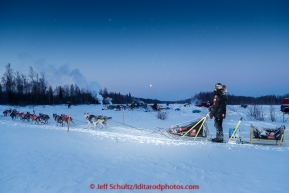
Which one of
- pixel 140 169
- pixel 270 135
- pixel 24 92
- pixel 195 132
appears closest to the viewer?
pixel 140 169

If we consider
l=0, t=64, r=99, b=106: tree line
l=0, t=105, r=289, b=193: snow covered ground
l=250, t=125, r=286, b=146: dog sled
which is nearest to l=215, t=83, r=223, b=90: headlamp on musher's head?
l=250, t=125, r=286, b=146: dog sled

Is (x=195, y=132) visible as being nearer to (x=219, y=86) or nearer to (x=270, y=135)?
(x=219, y=86)

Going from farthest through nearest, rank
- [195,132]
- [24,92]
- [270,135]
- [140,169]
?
[24,92], [195,132], [270,135], [140,169]

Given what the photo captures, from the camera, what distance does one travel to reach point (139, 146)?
17.6ft

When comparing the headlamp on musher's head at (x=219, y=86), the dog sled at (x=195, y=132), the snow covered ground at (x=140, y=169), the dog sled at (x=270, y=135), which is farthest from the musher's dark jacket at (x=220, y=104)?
the snow covered ground at (x=140, y=169)

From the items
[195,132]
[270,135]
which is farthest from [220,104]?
[270,135]

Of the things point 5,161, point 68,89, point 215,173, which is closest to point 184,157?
point 215,173

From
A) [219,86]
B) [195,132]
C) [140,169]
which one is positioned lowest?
[140,169]

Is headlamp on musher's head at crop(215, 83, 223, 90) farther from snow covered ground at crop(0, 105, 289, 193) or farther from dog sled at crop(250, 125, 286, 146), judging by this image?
snow covered ground at crop(0, 105, 289, 193)

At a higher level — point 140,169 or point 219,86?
point 219,86

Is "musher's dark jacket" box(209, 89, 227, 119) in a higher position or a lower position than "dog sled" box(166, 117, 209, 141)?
higher

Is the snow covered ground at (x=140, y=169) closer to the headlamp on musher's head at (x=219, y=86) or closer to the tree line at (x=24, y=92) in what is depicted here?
the headlamp on musher's head at (x=219, y=86)

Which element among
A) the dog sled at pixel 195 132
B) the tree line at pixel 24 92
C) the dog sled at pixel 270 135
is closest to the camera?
the dog sled at pixel 270 135

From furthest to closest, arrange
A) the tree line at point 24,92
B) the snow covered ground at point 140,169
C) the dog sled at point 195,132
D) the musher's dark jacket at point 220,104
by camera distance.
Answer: the tree line at point 24,92, the dog sled at point 195,132, the musher's dark jacket at point 220,104, the snow covered ground at point 140,169
